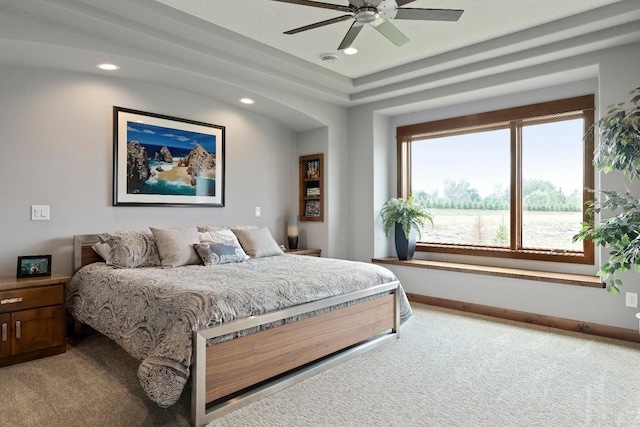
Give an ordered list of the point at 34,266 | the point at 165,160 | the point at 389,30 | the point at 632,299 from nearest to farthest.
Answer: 1. the point at 389,30
2. the point at 34,266
3. the point at 632,299
4. the point at 165,160

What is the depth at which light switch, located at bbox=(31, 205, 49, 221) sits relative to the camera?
11.4 feet

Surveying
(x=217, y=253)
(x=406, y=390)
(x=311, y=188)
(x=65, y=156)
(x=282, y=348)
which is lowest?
(x=406, y=390)

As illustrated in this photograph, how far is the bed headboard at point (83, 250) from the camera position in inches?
144

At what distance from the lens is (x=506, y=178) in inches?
189

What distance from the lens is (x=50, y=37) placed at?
119 inches

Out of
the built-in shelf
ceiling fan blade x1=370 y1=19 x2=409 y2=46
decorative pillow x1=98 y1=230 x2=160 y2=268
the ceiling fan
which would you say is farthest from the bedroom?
ceiling fan blade x1=370 y1=19 x2=409 y2=46

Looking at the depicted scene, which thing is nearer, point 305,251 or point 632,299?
point 632,299

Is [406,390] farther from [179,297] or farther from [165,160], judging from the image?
[165,160]

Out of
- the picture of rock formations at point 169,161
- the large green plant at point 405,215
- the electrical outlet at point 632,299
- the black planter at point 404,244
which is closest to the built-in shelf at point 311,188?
A: the large green plant at point 405,215

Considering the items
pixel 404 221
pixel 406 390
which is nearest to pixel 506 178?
pixel 404 221

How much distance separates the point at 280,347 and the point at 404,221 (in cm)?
297

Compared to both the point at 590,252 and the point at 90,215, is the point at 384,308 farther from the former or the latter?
the point at 90,215

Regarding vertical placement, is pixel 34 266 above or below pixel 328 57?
below

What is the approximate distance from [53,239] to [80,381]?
1.50 m
